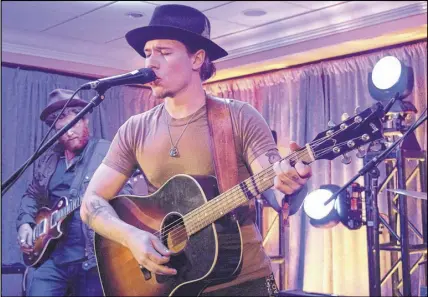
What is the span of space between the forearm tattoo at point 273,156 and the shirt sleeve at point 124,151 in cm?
47

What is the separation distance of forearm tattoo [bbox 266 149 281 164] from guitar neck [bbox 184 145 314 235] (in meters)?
0.06

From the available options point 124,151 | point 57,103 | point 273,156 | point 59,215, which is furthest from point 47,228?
point 273,156

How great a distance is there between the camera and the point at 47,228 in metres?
3.27

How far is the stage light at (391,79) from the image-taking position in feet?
12.1

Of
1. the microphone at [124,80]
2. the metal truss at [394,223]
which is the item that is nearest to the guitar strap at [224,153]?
the microphone at [124,80]

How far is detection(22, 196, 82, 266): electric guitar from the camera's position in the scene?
3146 millimetres

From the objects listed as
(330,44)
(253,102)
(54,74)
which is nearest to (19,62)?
(54,74)

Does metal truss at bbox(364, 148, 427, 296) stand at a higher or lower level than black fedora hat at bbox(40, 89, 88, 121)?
lower

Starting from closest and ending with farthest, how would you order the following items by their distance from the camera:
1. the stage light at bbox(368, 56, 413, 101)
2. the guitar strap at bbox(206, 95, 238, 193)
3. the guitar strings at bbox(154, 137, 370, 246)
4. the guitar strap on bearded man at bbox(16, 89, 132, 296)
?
1. the guitar strings at bbox(154, 137, 370, 246)
2. the guitar strap at bbox(206, 95, 238, 193)
3. the guitar strap on bearded man at bbox(16, 89, 132, 296)
4. the stage light at bbox(368, 56, 413, 101)

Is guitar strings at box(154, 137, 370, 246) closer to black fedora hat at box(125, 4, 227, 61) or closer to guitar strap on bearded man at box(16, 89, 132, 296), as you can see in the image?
black fedora hat at box(125, 4, 227, 61)

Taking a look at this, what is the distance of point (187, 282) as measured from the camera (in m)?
1.65

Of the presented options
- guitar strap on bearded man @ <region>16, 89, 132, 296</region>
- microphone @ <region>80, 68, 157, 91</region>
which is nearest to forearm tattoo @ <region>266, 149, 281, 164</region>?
microphone @ <region>80, 68, 157, 91</region>

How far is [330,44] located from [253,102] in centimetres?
113

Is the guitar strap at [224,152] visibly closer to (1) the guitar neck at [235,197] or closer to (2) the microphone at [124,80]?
(1) the guitar neck at [235,197]
